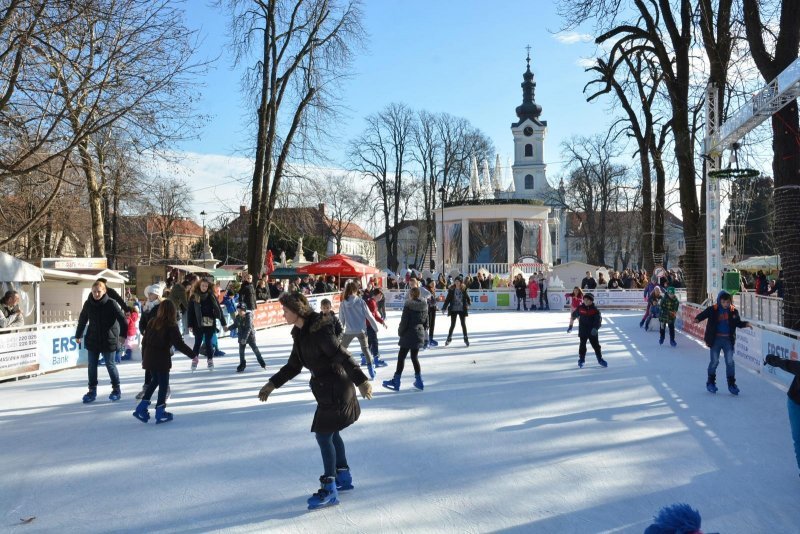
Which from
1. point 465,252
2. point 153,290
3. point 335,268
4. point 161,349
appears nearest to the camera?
point 161,349

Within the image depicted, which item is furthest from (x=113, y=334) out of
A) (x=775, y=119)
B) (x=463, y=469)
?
(x=775, y=119)

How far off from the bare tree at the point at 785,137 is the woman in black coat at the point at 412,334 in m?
6.12

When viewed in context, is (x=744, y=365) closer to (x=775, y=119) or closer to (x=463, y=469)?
(x=775, y=119)

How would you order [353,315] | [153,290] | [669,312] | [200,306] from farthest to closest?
1. [669,312]
2. [200,306]
3. [153,290]
4. [353,315]

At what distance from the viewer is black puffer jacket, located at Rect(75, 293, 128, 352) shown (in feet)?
27.1

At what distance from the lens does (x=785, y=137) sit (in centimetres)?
1116

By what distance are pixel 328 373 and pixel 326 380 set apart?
0.17 feet

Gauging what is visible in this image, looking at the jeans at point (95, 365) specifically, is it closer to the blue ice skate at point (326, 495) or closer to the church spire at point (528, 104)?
the blue ice skate at point (326, 495)

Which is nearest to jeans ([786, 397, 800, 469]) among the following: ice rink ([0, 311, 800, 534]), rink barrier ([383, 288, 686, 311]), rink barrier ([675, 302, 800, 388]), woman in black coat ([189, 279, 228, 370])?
ice rink ([0, 311, 800, 534])

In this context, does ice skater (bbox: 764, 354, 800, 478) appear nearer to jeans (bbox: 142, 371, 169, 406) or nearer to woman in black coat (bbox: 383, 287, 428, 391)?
→ woman in black coat (bbox: 383, 287, 428, 391)

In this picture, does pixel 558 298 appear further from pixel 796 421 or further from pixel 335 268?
pixel 796 421

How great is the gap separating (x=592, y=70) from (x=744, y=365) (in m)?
13.1

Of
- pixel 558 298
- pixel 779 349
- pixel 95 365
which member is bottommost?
pixel 558 298

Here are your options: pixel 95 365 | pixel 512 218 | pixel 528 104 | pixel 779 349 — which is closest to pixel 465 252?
pixel 512 218
